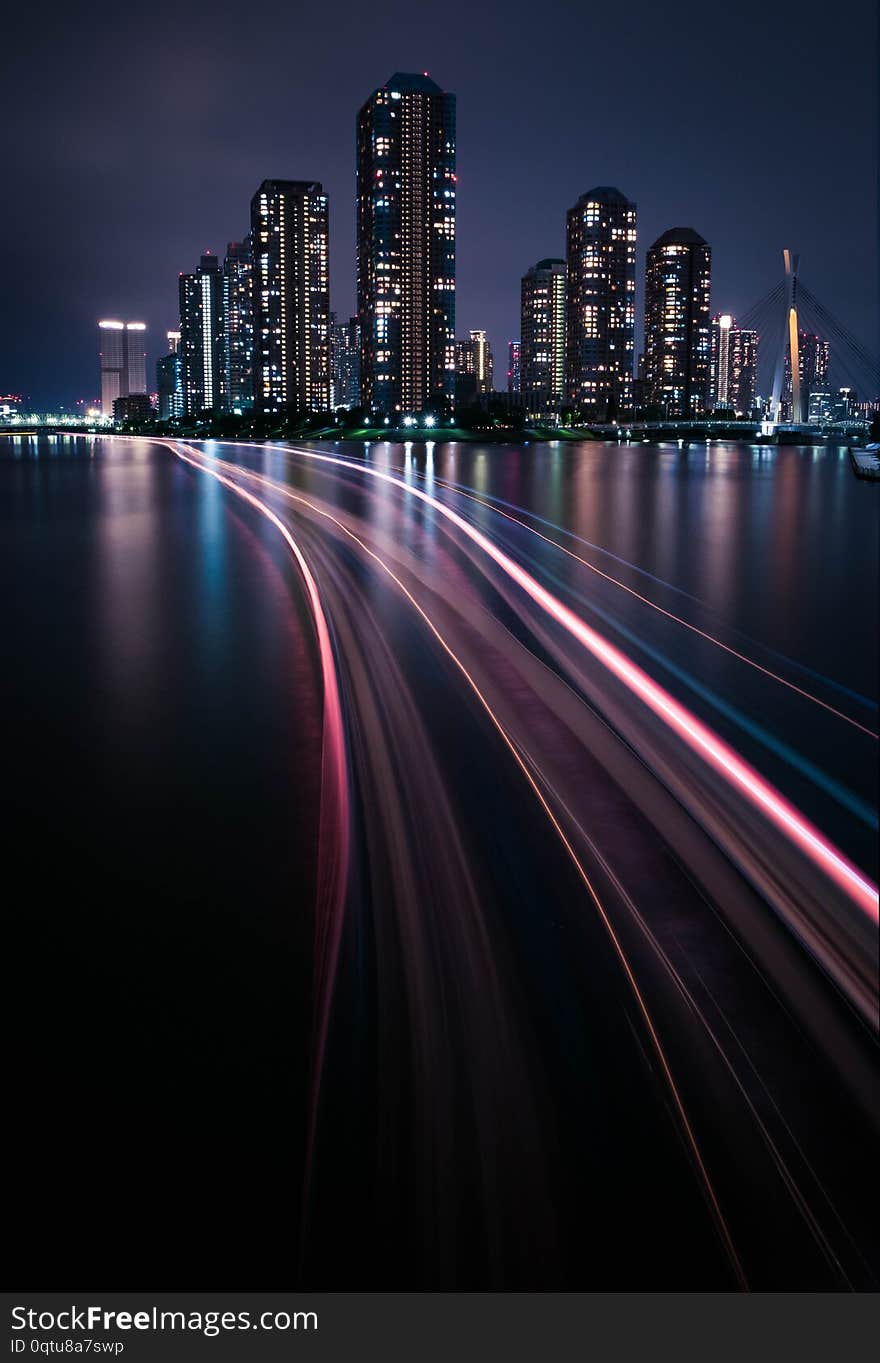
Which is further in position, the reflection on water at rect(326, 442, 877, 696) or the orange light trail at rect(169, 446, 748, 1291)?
the reflection on water at rect(326, 442, 877, 696)

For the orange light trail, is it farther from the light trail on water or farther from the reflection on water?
the reflection on water

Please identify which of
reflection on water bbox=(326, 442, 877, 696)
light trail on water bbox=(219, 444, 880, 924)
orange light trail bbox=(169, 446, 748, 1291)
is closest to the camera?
orange light trail bbox=(169, 446, 748, 1291)

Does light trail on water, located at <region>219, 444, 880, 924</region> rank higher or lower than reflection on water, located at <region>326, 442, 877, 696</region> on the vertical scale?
lower

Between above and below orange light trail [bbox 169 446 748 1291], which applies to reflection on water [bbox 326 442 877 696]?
above

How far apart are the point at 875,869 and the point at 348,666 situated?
5.30m

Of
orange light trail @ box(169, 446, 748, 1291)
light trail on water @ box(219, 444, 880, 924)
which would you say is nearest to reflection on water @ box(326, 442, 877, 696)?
light trail on water @ box(219, 444, 880, 924)

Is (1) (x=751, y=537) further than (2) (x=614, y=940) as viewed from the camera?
Yes

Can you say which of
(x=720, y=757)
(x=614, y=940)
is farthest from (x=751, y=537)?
(x=614, y=940)

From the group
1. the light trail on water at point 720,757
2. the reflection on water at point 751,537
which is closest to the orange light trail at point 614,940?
the light trail on water at point 720,757

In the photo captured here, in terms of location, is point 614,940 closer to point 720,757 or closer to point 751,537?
point 720,757

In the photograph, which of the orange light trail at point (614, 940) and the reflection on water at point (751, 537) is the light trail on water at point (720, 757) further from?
the reflection on water at point (751, 537)

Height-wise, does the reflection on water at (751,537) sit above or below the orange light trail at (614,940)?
above

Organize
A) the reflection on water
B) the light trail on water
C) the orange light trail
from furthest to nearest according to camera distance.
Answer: the reflection on water → the light trail on water → the orange light trail
